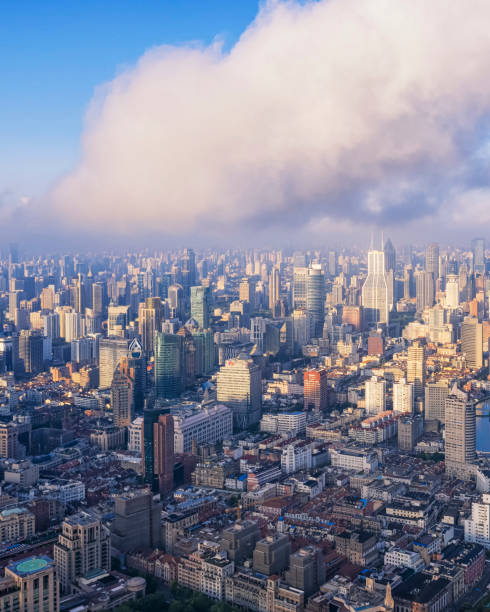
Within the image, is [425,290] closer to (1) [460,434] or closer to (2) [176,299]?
(2) [176,299]

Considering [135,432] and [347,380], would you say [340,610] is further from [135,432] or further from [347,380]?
[347,380]

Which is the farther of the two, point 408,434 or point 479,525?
point 408,434

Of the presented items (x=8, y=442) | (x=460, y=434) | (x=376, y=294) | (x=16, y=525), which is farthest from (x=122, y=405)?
(x=376, y=294)

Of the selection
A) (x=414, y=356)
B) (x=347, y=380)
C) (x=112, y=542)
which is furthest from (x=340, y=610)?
(x=347, y=380)

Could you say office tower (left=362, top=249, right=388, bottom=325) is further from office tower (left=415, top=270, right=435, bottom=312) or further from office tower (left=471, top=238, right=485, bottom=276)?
office tower (left=471, top=238, right=485, bottom=276)

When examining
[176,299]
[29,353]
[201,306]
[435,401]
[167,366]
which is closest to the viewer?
[435,401]

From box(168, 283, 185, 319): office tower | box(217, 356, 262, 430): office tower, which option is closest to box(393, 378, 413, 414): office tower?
box(217, 356, 262, 430): office tower

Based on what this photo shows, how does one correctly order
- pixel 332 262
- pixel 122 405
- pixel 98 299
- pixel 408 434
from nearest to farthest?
1. pixel 408 434
2. pixel 122 405
3. pixel 98 299
4. pixel 332 262
